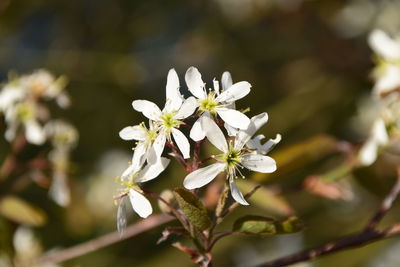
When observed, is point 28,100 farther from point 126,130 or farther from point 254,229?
point 254,229

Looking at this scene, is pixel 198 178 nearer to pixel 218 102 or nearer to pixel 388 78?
pixel 218 102

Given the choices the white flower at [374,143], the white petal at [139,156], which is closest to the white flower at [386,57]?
the white flower at [374,143]

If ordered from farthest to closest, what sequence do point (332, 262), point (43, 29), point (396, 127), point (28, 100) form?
point (43, 29), point (332, 262), point (28, 100), point (396, 127)

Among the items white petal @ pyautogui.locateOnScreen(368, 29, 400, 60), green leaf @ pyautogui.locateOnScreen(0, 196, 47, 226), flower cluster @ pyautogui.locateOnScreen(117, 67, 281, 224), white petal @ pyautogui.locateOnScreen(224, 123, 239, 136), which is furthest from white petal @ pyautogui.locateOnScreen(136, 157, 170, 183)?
white petal @ pyautogui.locateOnScreen(368, 29, 400, 60)

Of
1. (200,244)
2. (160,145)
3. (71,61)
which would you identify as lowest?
(200,244)

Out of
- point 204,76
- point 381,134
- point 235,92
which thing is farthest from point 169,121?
point 204,76

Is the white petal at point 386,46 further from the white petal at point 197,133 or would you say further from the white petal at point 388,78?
the white petal at point 197,133

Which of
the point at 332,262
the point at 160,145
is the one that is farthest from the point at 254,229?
the point at 332,262

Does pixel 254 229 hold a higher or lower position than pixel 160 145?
lower
